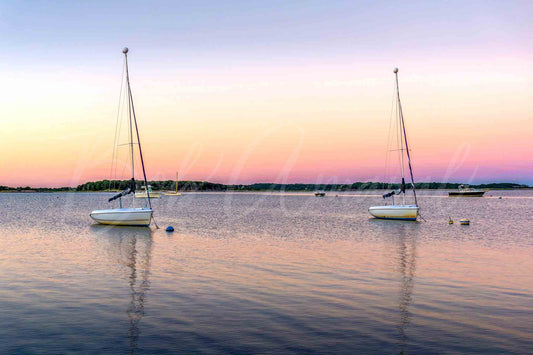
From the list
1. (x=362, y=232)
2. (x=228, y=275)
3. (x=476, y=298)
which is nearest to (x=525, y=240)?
(x=362, y=232)

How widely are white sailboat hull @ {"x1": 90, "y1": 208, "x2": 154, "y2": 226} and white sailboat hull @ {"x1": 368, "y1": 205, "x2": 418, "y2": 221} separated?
106 ft

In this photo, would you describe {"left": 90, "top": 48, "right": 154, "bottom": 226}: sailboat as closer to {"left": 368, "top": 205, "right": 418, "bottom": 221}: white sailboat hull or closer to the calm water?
the calm water

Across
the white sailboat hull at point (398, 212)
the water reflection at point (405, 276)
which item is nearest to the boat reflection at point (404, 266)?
the water reflection at point (405, 276)

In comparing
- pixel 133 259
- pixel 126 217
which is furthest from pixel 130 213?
pixel 133 259

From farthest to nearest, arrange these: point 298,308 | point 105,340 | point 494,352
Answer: point 298,308
point 105,340
point 494,352

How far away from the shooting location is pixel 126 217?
167ft

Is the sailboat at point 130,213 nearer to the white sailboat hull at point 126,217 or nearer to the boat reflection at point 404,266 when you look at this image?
the white sailboat hull at point 126,217

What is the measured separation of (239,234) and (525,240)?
2612 centimetres

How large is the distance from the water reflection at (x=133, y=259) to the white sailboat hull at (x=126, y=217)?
74 centimetres

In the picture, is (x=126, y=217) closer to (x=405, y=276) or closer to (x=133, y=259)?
(x=133, y=259)

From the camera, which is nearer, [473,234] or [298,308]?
[298,308]

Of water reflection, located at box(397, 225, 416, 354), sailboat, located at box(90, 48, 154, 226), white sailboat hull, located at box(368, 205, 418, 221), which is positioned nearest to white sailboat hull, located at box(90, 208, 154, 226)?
sailboat, located at box(90, 48, 154, 226)

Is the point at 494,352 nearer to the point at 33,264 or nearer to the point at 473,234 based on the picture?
the point at 33,264

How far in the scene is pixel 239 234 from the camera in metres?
44.9
